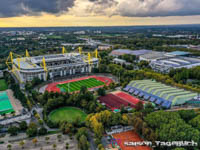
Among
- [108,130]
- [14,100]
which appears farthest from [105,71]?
[108,130]

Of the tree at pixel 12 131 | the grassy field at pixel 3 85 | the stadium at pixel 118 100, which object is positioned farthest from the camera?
the grassy field at pixel 3 85

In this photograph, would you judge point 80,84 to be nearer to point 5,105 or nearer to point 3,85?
point 5,105

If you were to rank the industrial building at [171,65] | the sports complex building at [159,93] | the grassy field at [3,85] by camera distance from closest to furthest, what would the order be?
the sports complex building at [159,93], the grassy field at [3,85], the industrial building at [171,65]

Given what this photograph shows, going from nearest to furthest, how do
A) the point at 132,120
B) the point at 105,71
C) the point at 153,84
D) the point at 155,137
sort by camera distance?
the point at 155,137, the point at 132,120, the point at 153,84, the point at 105,71

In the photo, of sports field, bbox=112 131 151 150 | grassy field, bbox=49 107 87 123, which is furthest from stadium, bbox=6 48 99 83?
sports field, bbox=112 131 151 150

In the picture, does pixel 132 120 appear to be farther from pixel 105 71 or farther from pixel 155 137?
pixel 105 71

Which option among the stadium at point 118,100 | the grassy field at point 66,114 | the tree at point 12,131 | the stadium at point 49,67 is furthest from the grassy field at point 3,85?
the stadium at point 118,100

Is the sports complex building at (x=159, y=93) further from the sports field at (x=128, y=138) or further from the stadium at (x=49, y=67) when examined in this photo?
the stadium at (x=49, y=67)
